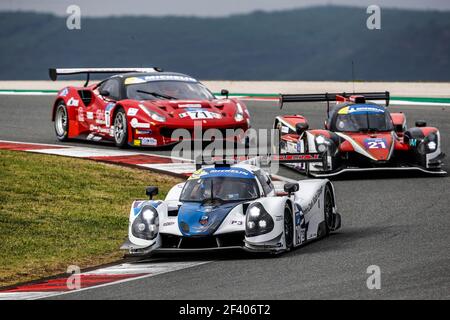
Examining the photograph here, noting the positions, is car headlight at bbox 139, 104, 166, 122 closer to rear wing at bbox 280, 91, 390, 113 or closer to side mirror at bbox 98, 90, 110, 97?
side mirror at bbox 98, 90, 110, 97

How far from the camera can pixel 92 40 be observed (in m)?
95.4

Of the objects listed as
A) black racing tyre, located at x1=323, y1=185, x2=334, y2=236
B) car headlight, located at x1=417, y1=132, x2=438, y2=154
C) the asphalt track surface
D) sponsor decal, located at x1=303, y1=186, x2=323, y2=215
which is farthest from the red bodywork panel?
sponsor decal, located at x1=303, y1=186, x2=323, y2=215

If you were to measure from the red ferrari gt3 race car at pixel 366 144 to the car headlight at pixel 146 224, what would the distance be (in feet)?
21.1

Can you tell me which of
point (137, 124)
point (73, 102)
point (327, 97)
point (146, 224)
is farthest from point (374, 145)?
point (73, 102)

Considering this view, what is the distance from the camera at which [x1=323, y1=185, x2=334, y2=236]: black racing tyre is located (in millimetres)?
14258

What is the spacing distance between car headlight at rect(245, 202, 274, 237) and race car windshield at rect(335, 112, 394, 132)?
7.50 meters

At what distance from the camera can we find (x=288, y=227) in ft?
42.3

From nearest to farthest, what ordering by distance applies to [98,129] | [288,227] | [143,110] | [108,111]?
1. [288,227]
2. [143,110]
3. [108,111]
4. [98,129]

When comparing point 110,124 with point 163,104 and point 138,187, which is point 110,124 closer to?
point 163,104

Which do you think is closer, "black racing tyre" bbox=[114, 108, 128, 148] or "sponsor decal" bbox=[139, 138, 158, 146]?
"sponsor decal" bbox=[139, 138, 158, 146]

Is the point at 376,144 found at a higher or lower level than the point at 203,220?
higher

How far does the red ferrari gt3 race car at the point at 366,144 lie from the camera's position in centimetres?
1895

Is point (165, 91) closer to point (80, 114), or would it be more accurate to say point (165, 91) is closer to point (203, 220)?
point (80, 114)

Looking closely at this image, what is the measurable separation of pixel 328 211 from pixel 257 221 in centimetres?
215
